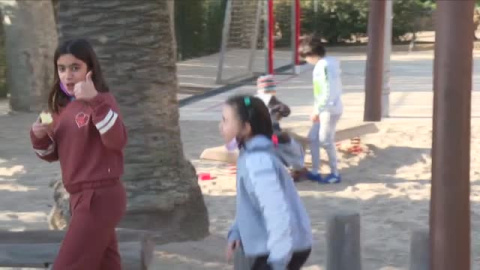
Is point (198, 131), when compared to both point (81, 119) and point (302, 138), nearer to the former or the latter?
point (302, 138)

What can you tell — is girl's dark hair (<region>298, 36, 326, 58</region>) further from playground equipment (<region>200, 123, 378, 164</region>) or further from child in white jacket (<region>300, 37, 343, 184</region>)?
playground equipment (<region>200, 123, 378, 164</region>)

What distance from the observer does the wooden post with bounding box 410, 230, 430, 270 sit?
15.6 ft

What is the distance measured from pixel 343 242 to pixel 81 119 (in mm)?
1397

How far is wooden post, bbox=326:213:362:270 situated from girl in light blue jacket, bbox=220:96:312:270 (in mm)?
393

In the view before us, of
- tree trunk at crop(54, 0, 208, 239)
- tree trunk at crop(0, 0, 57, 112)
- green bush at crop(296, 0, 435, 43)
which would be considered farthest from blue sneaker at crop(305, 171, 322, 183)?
green bush at crop(296, 0, 435, 43)

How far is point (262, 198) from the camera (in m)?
4.23

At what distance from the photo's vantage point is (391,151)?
12.2 metres

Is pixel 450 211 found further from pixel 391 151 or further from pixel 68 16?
pixel 391 151

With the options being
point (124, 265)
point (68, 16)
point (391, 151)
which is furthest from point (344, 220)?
point (391, 151)

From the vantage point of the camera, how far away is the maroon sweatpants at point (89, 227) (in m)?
4.48

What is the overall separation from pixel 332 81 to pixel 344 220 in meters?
5.20

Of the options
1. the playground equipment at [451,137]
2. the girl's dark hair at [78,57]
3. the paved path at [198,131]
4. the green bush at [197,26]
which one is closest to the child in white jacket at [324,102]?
the paved path at [198,131]

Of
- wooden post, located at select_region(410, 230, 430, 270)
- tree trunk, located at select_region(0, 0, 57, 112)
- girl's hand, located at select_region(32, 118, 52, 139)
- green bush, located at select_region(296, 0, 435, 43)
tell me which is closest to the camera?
girl's hand, located at select_region(32, 118, 52, 139)

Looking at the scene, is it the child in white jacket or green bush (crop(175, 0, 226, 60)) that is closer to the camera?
the child in white jacket
